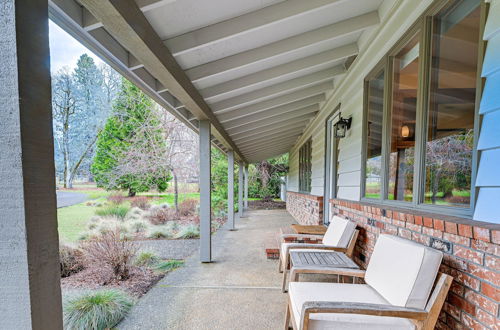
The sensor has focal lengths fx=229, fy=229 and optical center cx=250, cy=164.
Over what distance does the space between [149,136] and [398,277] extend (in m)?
9.32

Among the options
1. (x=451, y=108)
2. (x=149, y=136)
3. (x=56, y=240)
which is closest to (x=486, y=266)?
(x=451, y=108)

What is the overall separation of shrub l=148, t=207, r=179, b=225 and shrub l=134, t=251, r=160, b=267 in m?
3.66

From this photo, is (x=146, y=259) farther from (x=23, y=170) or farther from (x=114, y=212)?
(x=114, y=212)

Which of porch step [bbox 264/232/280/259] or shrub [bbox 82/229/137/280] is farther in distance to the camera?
porch step [bbox 264/232/280/259]

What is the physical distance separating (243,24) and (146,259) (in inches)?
149

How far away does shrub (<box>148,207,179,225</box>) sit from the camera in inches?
297

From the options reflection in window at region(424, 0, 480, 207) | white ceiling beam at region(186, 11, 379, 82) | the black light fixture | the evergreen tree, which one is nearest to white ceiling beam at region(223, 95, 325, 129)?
the black light fixture

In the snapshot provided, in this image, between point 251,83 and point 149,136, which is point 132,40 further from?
point 149,136

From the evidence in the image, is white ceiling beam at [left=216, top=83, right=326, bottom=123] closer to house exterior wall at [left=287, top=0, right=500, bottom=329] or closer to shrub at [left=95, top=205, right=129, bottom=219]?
house exterior wall at [left=287, top=0, right=500, bottom=329]

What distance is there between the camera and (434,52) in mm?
1805

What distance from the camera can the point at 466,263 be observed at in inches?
52.2

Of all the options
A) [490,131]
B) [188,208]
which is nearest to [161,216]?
[188,208]

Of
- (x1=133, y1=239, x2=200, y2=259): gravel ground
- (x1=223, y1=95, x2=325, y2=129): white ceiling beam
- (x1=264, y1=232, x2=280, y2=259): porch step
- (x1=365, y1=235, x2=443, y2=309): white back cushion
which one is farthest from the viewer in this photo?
(x1=223, y1=95, x2=325, y2=129): white ceiling beam

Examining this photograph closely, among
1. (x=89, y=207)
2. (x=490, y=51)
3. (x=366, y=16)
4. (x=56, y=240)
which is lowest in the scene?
(x=89, y=207)
